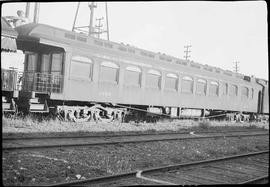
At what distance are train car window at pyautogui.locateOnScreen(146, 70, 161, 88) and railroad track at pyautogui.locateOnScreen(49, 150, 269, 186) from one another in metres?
8.34

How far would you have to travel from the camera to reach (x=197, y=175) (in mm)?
6672

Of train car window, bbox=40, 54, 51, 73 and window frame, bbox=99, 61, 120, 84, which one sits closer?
train car window, bbox=40, 54, 51, 73

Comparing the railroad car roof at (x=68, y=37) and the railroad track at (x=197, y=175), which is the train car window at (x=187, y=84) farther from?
the railroad track at (x=197, y=175)

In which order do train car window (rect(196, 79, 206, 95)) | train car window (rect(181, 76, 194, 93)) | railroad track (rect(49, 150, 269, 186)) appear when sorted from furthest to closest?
train car window (rect(196, 79, 206, 95)), train car window (rect(181, 76, 194, 93)), railroad track (rect(49, 150, 269, 186))

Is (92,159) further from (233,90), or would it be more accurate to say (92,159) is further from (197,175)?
(233,90)

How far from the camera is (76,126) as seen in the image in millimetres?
13008

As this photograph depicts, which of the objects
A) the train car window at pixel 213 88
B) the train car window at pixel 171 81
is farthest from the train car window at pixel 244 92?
the train car window at pixel 171 81

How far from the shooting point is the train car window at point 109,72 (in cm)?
1447

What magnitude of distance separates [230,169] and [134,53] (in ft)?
31.8

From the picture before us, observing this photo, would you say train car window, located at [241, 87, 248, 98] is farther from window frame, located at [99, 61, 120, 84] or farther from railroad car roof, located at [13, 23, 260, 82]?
window frame, located at [99, 61, 120, 84]

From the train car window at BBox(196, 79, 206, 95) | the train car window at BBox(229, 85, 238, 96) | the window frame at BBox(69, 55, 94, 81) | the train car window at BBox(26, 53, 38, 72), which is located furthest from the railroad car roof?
the train car window at BBox(229, 85, 238, 96)

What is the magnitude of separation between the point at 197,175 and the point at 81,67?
8.27 metres

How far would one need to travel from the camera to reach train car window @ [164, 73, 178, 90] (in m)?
17.6

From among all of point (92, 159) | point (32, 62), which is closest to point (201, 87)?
point (32, 62)
